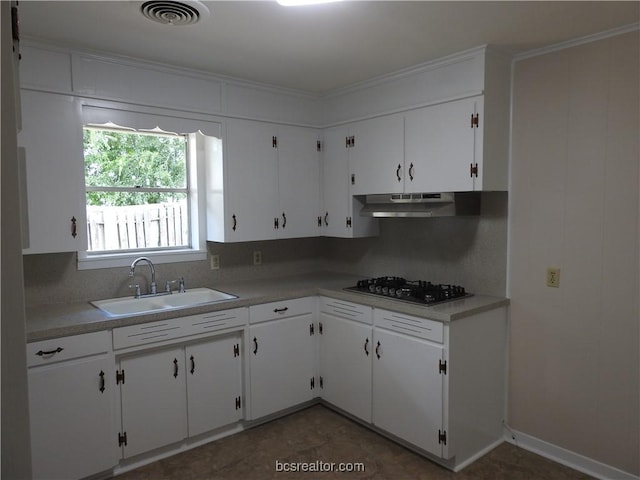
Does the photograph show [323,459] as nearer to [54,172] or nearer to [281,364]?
[281,364]

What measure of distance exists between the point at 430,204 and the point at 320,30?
1.26m

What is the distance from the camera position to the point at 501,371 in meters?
2.88

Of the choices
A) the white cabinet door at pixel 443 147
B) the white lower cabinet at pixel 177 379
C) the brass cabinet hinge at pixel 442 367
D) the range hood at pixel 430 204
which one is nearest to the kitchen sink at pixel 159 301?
the white lower cabinet at pixel 177 379

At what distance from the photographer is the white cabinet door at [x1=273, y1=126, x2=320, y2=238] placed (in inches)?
138

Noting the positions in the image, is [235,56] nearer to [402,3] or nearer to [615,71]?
[402,3]

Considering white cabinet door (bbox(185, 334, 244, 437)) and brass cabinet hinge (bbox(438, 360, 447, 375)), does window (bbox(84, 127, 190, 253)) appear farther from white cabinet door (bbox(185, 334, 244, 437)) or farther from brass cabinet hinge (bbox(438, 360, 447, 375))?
brass cabinet hinge (bbox(438, 360, 447, 375))

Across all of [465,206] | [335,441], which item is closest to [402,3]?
[465,206]

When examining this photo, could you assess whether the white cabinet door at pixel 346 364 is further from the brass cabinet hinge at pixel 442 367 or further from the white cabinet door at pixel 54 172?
the white cabinet door at pixel 54 172

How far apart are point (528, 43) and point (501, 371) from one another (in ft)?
6.53

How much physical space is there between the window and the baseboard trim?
2.67 m

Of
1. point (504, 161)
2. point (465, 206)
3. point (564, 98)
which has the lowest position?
point (465, 206)

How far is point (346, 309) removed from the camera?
123 inches

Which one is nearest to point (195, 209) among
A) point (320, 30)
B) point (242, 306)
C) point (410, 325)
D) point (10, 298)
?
point (242, 306)

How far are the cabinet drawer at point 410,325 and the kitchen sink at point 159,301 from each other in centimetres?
99
